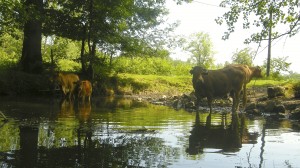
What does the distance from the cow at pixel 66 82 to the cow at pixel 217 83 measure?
8.60 m

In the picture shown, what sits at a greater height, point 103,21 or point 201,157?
point 103,21

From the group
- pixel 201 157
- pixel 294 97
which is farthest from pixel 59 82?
pixel 201 157

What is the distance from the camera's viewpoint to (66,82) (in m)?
21.9

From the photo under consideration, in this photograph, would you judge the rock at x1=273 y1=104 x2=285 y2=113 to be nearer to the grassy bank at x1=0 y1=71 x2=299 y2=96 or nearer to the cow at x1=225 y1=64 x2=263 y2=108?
the cow at x1=225 y1=64 x2=263 y2=108

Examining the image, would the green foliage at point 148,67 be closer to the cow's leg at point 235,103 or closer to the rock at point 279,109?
the cow's leg at point 235,103

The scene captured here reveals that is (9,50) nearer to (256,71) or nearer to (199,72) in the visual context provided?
(256,71)

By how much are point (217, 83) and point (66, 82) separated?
31.4ft

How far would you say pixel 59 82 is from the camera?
21.7 metres

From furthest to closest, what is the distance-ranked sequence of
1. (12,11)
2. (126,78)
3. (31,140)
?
(126,78) → (12,11) → (31,140)

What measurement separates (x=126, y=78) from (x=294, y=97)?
558 inches

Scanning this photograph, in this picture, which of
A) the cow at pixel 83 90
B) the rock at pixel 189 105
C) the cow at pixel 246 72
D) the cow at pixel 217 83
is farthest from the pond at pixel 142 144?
the cow at pixel 83 90

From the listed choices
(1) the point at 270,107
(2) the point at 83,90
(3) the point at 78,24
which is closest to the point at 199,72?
(1) the point at 270,107

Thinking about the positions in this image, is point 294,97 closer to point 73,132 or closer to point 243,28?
point 243,28

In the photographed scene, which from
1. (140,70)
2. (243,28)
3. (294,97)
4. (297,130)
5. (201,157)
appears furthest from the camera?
(140,70)
